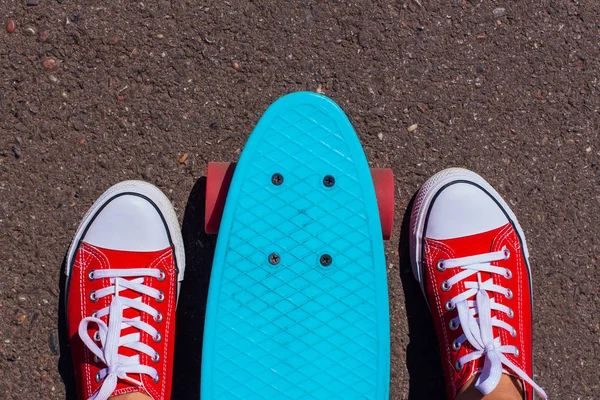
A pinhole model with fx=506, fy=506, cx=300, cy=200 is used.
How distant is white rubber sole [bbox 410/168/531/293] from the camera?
1421 mm

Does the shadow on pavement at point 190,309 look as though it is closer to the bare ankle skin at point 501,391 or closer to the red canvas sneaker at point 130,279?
the red canvas sneaker at point 130,279

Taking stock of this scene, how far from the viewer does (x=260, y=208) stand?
1.23 m

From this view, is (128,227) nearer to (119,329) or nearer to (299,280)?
(119,329)

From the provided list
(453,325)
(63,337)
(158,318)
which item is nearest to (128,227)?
(158,318)

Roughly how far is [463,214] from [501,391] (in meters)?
0.49

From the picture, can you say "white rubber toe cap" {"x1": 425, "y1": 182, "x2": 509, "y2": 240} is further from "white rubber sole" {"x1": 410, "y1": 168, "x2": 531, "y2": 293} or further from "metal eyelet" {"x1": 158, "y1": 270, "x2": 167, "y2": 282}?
"metal eyelet" {"x1": 158, "y1": 270, "x2": 167, "y2": 282}

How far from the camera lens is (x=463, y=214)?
1.43 m

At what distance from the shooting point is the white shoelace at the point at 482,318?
1342mm

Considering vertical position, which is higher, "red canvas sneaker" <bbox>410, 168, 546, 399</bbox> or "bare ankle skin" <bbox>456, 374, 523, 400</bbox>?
"red canvas sneaker" <bbox>410, 168, 546, 399</bbox>

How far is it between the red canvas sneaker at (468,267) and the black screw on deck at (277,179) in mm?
444

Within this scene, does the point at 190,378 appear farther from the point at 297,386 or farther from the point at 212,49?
the point at 212,49

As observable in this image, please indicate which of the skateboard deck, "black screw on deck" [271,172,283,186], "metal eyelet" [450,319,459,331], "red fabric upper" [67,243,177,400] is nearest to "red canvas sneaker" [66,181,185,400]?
"red fabric upper" [67,243,177,400]

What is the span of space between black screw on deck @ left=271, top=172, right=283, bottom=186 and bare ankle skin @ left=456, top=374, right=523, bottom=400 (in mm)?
759

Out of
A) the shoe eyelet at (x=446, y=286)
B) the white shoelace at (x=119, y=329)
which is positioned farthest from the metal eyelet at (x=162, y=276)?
the shoe eyelet at (x=446, y=286)
